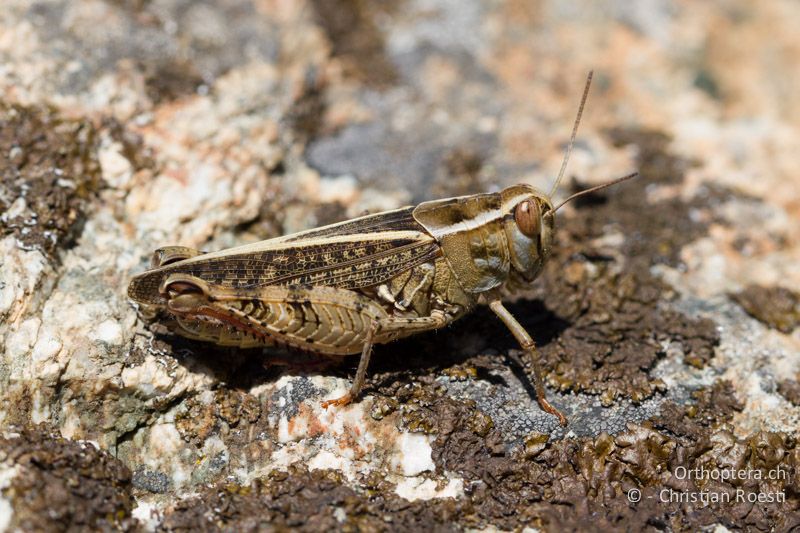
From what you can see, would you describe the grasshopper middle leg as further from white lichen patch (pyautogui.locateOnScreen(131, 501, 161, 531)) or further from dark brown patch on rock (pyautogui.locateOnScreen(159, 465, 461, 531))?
white lichen patch (pyautogui.locateOnScreen(131, 501, 161, 531))

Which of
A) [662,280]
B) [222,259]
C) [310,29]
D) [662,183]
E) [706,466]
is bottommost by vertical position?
[706,466]

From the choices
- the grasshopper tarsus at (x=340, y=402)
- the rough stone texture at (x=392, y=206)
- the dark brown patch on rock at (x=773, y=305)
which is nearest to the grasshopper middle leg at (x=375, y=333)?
the grasshopper tarsus at (x=340, y=402)

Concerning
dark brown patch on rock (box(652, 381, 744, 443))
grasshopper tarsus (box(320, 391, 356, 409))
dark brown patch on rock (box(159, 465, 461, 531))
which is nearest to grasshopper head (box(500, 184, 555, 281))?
dark brown patch on rock (box(652, 381, 744, 443))

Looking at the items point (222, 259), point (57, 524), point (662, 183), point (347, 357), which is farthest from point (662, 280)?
point (57, 524)

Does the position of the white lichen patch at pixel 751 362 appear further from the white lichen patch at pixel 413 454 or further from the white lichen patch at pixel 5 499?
the white lichen patch at pixel 5 499

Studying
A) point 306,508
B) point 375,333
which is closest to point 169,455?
point 306,508

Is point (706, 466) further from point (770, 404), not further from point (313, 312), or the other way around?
point (313, 312)
